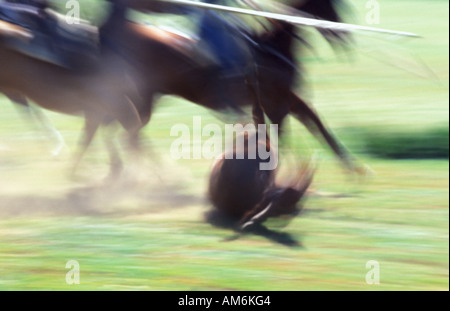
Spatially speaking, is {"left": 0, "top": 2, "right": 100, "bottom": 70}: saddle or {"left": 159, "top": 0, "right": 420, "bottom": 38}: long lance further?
{"left": 0, "top": 2, "right": 100, "bottom": 70}: saddle

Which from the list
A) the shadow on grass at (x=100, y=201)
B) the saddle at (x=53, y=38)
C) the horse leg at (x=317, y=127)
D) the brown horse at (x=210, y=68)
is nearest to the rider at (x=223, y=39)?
the brown horse at (x=210, y=68)

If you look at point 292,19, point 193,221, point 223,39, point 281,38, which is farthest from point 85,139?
point 292,19

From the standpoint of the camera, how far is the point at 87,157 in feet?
14.2

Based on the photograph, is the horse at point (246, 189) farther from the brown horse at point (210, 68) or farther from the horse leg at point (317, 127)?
the horse leg at point (317, 127)

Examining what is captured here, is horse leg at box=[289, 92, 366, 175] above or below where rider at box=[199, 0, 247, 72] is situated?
below

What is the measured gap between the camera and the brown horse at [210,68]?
4078 millimetres

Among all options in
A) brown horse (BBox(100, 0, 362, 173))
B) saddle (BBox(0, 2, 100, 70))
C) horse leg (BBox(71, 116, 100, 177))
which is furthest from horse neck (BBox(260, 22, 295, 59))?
horse leg (BBox(71, 116, 100, 177))

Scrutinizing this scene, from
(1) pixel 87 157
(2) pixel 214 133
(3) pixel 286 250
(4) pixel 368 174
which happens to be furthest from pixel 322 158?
(1) pixel 87 157

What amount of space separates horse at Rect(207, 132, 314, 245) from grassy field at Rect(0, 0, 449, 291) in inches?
4.0

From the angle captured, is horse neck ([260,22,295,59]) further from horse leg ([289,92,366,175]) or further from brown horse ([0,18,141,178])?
brown horse ([0,18,141,178])

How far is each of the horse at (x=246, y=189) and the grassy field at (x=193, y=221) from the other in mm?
102

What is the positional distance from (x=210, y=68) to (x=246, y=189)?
0.71m

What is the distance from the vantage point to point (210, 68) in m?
4.13

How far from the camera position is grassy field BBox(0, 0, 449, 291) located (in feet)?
11.1
